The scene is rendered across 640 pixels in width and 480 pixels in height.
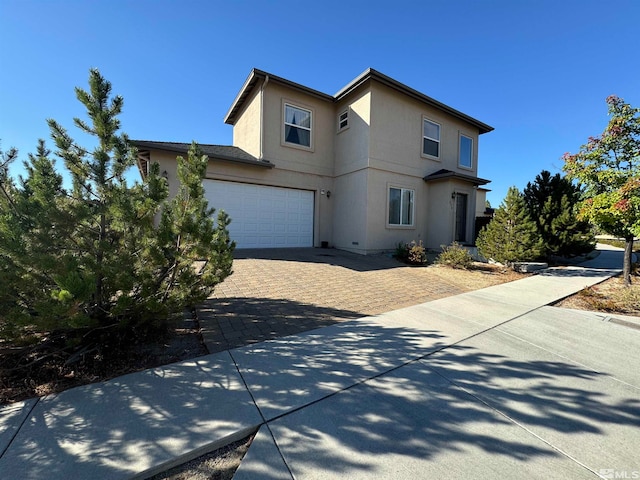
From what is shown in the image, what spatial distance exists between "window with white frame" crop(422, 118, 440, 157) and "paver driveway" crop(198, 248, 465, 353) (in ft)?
20.6

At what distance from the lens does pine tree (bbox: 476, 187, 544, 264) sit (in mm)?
8617

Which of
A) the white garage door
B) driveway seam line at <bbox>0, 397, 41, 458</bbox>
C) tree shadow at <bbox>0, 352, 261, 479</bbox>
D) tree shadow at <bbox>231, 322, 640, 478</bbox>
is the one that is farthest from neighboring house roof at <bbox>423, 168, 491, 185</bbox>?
driveway seam line at <bbox>0, 397, 41, 458</bbox>

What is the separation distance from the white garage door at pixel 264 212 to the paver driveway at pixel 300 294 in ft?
5.50

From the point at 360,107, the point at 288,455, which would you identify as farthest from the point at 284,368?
the point at 360,107

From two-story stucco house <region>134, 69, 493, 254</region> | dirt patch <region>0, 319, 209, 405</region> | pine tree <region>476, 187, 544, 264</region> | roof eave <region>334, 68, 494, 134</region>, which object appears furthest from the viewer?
two-story stucco house <region>134, 69, 493, 254</region>

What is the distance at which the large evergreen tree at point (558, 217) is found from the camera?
973 centimetres

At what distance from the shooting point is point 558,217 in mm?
9852

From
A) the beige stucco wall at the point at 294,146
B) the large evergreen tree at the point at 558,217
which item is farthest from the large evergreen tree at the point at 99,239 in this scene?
the large evergreen tree at the point at 558,217

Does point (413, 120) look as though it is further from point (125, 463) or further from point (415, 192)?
point (125, 463)

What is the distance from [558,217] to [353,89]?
9.10 meters

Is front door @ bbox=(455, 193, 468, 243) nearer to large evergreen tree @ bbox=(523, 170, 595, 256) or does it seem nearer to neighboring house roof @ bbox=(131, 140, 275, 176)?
large evergreen tree @ bbox=(523, 170, 595, 256)

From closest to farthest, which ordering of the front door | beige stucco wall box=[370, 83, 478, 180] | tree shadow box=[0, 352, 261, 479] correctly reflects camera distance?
tree shadow box=[0, 352, 261, 479] → beige stucco wall box=[370, 83, 478, 180] → the front door

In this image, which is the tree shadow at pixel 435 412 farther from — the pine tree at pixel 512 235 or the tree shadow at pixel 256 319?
the pine tree at pixel 512 235

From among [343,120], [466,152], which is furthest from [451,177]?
[343,120]
